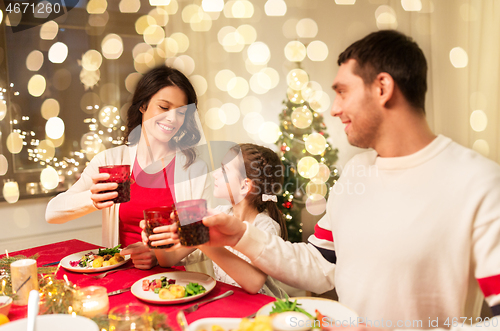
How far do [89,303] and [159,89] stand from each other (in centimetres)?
138

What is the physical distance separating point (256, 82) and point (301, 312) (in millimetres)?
3251

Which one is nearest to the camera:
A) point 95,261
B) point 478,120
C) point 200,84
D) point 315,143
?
point 95,261

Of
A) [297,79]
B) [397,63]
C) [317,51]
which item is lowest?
[397,63]

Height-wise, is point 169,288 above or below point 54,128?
below

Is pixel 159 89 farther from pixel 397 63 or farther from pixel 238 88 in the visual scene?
pixel 238 88

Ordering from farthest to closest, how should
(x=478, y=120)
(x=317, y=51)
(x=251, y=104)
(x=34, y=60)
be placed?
(x=251, y=104) < (x=317, y=51) < (x=34, y=60) < (x=478, y=120)

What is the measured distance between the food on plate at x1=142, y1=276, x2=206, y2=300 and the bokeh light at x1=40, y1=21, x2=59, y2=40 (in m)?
3.16

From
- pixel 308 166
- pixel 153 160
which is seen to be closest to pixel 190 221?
pixel 153 160

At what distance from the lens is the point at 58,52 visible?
3580 mm

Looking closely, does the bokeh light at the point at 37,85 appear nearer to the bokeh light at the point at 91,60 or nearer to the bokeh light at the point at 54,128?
the bokeh light at the point at 54,128

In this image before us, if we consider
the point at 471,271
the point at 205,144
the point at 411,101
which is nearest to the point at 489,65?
the point at 411,101

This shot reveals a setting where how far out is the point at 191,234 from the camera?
3.51 feet

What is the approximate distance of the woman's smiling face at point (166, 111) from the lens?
209 centimetres

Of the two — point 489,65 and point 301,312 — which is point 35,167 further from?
point 489,65
